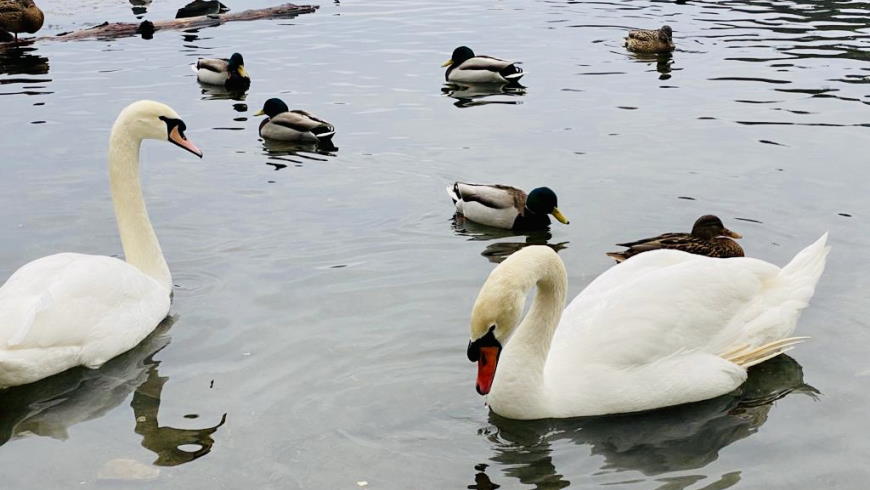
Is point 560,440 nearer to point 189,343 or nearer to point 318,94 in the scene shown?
point 189,343

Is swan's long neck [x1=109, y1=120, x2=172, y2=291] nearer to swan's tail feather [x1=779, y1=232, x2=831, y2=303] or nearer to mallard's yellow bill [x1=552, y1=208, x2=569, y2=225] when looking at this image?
mallard's yellow bill [x1=552, y1=208, x2=569, y2=225]

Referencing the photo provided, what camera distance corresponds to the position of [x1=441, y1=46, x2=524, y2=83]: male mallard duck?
1639cm

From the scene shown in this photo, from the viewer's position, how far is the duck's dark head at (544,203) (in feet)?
32.7

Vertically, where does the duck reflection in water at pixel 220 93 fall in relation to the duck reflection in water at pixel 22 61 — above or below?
below

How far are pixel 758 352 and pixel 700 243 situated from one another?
79.6 inches

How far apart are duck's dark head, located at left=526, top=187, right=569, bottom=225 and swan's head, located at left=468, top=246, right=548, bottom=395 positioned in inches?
169

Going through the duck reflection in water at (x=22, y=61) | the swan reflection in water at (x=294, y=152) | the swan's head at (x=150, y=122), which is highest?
the swan's head at (x=150, y=122)

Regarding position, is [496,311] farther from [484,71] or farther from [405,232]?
[484,71]

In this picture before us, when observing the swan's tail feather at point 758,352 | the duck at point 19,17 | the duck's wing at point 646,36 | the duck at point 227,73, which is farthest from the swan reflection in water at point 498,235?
the duck at point 19,17

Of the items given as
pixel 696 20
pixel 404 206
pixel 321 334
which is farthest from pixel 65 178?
pixel 696 20

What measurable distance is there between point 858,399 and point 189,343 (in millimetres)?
4209

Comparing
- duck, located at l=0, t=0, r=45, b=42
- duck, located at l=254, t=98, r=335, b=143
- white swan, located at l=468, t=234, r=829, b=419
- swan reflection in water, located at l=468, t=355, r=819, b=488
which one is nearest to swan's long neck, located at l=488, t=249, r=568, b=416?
white swan, located at l=468, t=234, r=829, b=419

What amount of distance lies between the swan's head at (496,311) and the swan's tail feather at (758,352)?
1647 millimetres

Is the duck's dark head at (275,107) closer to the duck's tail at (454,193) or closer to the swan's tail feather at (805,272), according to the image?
the duck's tail at (454,193)
